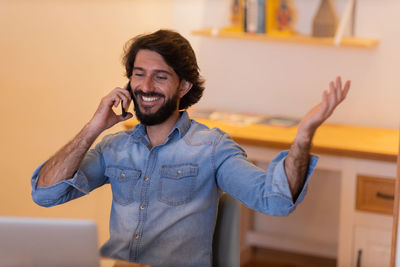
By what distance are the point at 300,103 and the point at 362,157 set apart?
0.71 m

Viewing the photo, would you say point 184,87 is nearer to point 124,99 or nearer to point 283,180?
point 124,99

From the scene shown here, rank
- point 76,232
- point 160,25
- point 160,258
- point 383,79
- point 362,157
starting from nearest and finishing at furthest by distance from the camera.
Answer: point 76,232 < point 160,258 < point 362,157 < point 383,79 < point 160,25

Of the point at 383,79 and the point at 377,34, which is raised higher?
the point at 377,34

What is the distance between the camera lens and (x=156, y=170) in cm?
204

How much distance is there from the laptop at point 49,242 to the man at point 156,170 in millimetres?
557

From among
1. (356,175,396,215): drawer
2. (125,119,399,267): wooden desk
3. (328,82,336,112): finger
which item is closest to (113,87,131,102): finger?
(328,82,336,112): finger

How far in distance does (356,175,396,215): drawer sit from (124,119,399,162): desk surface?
0.11m

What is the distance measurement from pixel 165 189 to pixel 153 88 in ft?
1.00

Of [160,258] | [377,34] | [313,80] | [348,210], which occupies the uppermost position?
[377,34]

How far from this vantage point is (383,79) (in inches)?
135

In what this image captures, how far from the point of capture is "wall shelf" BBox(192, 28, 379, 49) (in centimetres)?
331

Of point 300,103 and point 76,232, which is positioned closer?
point 76,232

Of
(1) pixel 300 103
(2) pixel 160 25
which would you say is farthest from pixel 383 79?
(2) pixel 160 25

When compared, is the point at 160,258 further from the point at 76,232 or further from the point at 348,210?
the point at 348,210
